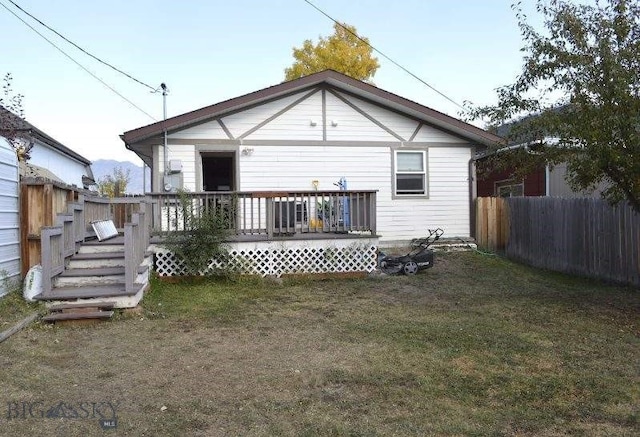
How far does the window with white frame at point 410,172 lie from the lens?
480 inches

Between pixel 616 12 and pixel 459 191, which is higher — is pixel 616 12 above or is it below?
above

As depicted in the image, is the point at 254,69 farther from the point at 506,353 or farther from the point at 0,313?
the point at 506,353

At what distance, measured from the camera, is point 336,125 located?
11812mm

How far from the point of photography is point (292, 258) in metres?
9.14

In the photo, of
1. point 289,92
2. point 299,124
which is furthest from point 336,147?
point 289,92

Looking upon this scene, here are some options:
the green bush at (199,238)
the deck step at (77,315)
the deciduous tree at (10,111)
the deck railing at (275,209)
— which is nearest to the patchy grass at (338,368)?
the deck step at (77,315)

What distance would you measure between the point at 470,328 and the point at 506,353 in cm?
94

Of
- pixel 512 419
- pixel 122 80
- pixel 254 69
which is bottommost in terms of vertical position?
pixel 512 419

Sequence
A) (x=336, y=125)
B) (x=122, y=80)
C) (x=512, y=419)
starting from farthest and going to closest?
(x=122, y=80) < (x=336, y=125) < (x=512, y=419)

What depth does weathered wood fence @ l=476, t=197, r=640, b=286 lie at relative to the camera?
8.97 metres

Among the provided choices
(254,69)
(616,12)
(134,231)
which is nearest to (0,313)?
(134,231)

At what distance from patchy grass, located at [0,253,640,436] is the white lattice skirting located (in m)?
1.26

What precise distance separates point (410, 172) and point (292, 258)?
4.51 m

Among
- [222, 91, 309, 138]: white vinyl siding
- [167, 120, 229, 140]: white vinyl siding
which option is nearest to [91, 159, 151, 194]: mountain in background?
[167, 120, 229, 140]: white vinyl siding
